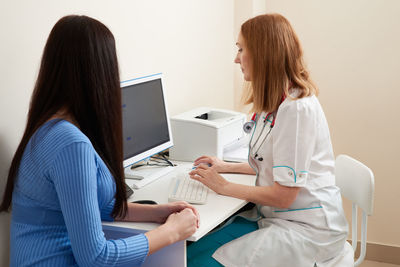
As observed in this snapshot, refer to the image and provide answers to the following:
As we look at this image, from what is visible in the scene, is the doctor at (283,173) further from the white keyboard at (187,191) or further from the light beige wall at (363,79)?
the light beige wall at (363,79)

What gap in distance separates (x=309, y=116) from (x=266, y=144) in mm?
201

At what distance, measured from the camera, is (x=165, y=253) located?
140cm

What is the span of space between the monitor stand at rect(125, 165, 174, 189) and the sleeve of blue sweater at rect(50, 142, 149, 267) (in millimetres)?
660

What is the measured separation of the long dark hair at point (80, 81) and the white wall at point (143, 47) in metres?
0.28

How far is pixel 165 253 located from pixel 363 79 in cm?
193

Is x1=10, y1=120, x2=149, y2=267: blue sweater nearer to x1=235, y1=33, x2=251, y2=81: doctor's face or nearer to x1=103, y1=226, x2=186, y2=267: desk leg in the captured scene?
x1=103, y1=226, x2=186, y2=267: desk leg

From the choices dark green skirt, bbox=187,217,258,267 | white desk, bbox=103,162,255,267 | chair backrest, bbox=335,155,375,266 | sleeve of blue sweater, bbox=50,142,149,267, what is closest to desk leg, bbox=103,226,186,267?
white desk, bbox=103,162,255,267

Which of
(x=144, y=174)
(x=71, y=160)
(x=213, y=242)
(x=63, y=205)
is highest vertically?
(x=71, y=160)

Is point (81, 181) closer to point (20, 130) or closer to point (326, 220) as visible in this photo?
point (20, 130)

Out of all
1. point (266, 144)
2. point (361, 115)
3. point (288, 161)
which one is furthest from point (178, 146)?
A: point (361, 115)

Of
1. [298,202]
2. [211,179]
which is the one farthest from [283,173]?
[211,179]

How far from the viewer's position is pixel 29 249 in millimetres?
1125

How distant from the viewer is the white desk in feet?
4.43

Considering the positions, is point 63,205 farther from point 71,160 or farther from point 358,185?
point 358,185
